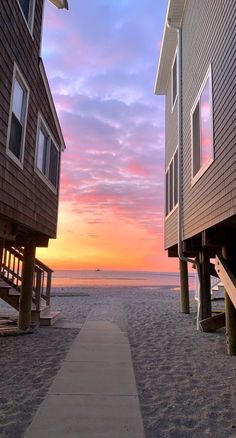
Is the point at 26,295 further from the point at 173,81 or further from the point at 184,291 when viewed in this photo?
the point at 173,81

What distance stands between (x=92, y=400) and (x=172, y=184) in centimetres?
930

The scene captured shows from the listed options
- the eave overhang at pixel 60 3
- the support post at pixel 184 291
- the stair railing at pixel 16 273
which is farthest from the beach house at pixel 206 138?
the stair railing at pixel 16 273

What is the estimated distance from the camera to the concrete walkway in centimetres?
379

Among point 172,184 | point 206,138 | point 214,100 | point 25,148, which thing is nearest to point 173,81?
point 172,184

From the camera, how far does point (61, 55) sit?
12727 mm

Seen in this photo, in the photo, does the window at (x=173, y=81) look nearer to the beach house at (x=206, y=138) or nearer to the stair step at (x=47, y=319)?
the beach house at (x=206, y=138)

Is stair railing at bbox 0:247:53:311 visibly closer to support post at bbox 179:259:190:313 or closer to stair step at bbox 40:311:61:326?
stair step at bbox 40:311:61:326

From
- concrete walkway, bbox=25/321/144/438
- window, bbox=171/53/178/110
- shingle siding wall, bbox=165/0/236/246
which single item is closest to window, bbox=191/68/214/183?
shingle siding wall, bbox=165/0/236/246

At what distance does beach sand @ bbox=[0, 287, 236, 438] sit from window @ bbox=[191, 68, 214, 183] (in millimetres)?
3500

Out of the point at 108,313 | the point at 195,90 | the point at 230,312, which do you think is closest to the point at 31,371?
the point at 230,312

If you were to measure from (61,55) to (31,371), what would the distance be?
400 inches

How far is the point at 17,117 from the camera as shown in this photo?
7.26 meters

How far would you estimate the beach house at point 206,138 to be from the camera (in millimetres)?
6023

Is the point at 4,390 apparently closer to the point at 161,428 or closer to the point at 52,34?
the point at 161,428
